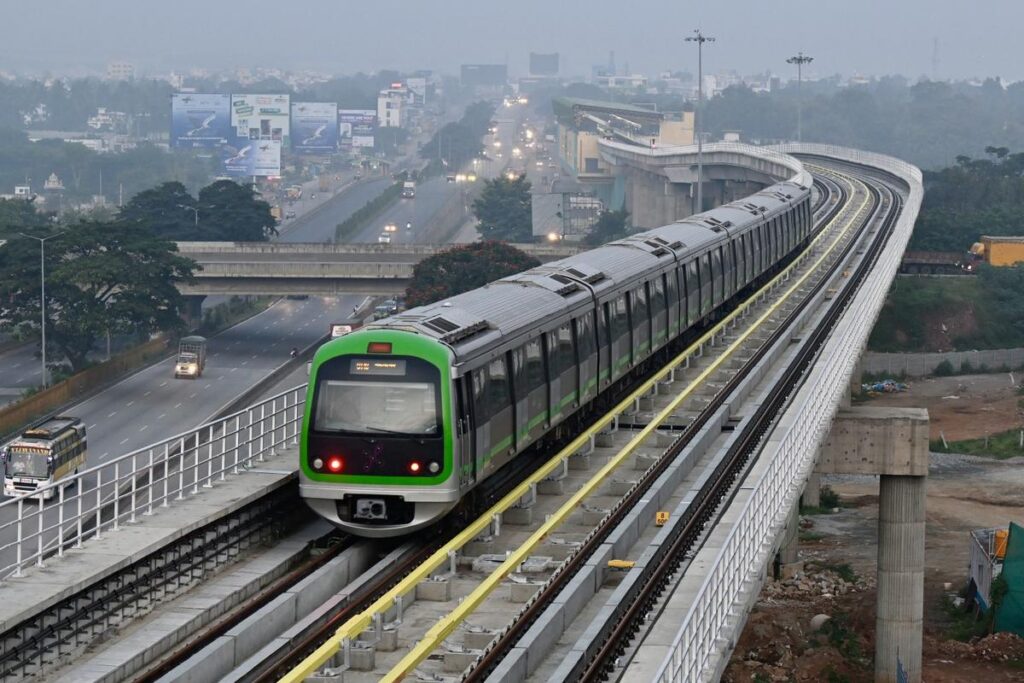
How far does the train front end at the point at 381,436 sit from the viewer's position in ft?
70.8

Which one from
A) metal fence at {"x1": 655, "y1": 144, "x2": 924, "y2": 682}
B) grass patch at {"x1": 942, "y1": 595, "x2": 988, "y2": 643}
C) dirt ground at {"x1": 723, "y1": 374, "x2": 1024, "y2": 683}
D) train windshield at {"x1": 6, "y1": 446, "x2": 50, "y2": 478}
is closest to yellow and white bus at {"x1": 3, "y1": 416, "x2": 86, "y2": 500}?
train windshield at {"x1": 6, "y1": 446, "x2": 50, "y2": 478}

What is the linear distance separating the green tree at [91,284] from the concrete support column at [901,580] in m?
48.4

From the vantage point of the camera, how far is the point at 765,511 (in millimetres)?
20641

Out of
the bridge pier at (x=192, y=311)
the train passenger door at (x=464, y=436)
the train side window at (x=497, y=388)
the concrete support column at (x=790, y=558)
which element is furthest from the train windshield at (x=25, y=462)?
the bridge pier at (x=192, y=311)

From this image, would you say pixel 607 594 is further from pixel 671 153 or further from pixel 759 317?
pixel 671 153

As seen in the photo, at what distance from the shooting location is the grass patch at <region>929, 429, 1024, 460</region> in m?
61.4

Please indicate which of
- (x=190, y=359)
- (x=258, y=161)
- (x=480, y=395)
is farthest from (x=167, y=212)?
(x=258, y=161)

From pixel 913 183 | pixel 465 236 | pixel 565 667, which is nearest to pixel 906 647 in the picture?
pixel 565 667

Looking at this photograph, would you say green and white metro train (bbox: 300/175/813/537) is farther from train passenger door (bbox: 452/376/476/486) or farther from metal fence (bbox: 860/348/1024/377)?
metal fence (bbox: 860/348/1024/377)

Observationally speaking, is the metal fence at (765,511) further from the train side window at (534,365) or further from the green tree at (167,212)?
the green tree at (167,212)

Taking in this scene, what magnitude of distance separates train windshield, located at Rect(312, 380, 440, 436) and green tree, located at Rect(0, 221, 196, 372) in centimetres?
5561

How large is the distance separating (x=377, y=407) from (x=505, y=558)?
240 cm

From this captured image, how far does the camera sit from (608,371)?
30.7 meters

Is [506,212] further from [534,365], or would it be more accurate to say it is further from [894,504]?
[534,365]
